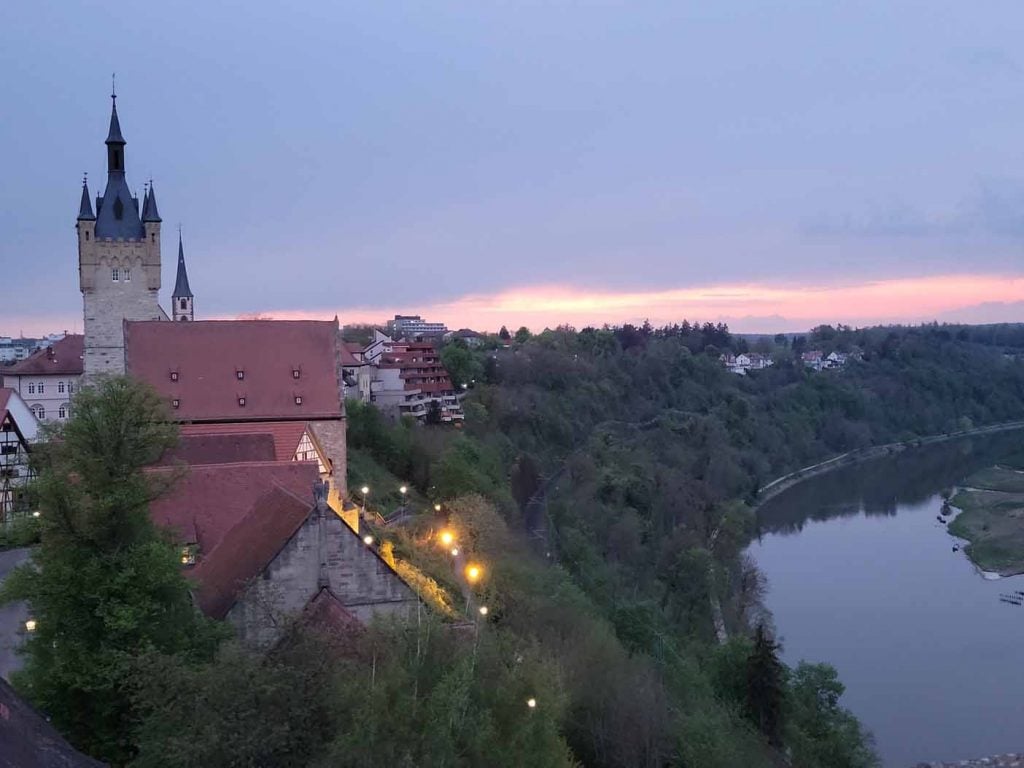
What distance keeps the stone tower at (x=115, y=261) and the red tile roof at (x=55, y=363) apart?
31.5ft

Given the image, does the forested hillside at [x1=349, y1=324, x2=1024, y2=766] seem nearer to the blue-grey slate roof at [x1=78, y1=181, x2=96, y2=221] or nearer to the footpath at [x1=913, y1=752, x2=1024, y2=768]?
the footpath at [x1=913, y1=752, x2=1024, y2=768]

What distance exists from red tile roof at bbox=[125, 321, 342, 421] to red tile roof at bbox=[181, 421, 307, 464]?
218 mm

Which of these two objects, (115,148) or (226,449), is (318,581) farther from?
(115,148)

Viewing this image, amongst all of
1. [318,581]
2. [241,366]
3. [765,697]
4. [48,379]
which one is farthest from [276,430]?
[48,379]

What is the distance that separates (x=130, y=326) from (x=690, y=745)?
18204 millimetres

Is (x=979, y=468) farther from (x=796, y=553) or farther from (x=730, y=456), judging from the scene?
(x=796, y=553)

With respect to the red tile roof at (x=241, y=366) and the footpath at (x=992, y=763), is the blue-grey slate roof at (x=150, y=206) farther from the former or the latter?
the footpath at (x=992, y=763)

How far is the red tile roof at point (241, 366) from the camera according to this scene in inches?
997

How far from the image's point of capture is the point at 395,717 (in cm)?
752

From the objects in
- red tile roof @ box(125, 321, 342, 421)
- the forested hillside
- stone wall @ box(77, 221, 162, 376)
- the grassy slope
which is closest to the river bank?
the forested hillside

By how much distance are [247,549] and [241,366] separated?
42.7ft

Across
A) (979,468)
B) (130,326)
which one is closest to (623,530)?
(130,326)

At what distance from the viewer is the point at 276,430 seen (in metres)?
25.2

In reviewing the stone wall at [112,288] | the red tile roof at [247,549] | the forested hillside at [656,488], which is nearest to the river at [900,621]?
the forested hillside at [656,488]
